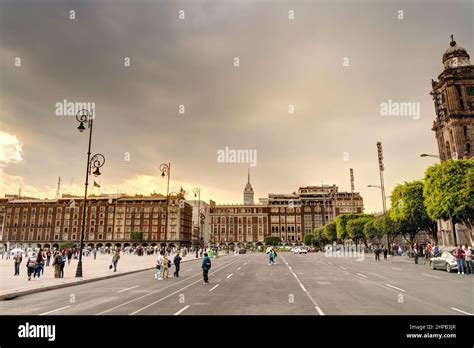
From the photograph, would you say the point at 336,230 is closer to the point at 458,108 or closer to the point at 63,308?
the point at 458,108

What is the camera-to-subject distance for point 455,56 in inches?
2510

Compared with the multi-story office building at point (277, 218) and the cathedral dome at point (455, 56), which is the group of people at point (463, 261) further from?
the multi-story office building at point (277, 218)

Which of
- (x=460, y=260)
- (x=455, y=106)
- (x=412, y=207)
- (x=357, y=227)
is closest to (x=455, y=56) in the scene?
(x=455, y=106)

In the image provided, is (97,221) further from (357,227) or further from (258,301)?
(258,301)

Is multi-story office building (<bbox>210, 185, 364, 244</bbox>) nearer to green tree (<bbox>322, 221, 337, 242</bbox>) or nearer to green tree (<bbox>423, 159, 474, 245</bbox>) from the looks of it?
green tree (<bbox>322, 221, 337, 242</bbox>)

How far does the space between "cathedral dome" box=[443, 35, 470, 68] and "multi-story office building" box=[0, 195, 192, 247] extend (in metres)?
87.8

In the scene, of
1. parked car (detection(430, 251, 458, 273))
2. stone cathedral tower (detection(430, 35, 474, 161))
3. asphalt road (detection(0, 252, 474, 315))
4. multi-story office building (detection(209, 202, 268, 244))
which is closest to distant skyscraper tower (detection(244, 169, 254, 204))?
multi-story office building (detection(209, 202, 268, 244))

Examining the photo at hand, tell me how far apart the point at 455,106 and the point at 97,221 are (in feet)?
373
